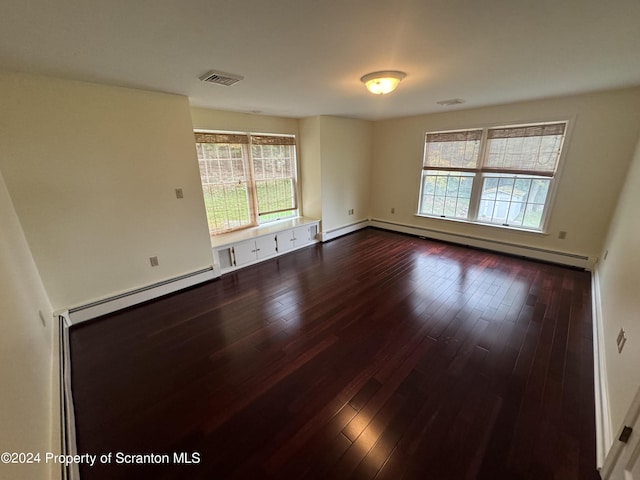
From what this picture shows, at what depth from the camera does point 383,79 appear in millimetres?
2209

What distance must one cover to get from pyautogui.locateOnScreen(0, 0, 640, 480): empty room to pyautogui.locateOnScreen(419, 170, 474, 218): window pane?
0.14 meters

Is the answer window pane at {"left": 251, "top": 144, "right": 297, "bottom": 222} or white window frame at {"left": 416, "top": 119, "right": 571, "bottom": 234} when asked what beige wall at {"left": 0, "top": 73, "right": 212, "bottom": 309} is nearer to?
window pane at {"left": 251, "top": 144, "right": 297, "bottom": 222}

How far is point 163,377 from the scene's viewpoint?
6.35 feet

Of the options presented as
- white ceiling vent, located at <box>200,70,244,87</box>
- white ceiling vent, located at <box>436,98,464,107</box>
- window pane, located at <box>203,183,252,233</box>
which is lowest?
window pane, located at <box>203,183,252,233</box>

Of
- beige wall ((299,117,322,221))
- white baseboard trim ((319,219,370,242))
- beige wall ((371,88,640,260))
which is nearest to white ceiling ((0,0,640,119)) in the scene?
beige wall ((371,88,640,260))

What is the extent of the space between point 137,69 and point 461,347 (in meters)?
3.59

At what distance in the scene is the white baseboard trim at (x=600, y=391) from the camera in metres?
1.35

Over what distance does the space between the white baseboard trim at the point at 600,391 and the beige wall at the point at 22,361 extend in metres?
2.63

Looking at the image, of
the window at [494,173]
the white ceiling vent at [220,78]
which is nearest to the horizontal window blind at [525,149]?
the window at [494,173]

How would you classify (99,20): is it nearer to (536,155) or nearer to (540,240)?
(536,155)

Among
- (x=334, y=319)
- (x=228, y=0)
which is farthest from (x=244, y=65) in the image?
(x=334, y=319)

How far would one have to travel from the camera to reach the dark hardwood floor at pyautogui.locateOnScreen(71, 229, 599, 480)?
138cm

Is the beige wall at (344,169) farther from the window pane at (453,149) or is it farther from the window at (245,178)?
the window pane at (453,149)

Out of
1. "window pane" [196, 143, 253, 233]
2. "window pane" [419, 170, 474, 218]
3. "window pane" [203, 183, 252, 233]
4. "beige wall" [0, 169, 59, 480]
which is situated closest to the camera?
"beige wall" [0, 169, 59, 480]
